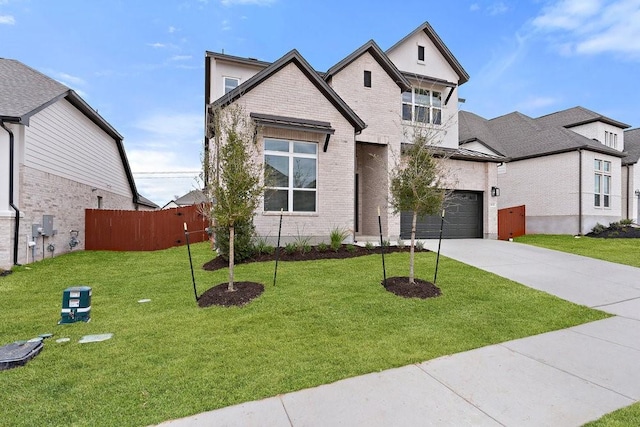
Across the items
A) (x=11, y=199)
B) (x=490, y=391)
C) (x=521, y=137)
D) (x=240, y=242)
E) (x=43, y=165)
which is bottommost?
(x=490, y=391)

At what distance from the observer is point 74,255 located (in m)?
11.9

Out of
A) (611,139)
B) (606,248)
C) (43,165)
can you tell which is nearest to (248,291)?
(43,165)

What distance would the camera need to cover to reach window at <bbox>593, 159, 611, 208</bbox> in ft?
61.0

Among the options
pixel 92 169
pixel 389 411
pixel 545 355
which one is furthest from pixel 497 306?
pixel 92 169

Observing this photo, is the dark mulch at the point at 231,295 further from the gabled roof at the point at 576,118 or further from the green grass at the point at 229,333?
the gabled roof at the point at 576,118

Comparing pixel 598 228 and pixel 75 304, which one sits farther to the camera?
pixel 598 228

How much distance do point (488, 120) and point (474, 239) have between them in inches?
558

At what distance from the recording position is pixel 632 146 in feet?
78.5

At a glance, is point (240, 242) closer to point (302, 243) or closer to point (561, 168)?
point (302, 243)

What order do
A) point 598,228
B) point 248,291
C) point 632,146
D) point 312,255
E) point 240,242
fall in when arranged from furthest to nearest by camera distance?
point 632,146, point 598,228, point 312,255, point 240,242, point 248,291

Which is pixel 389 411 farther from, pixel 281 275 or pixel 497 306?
pixel 281 275

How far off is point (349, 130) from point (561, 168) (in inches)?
571

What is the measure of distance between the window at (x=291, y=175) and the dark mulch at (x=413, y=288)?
4785mm

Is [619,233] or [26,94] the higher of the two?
[26,94]
